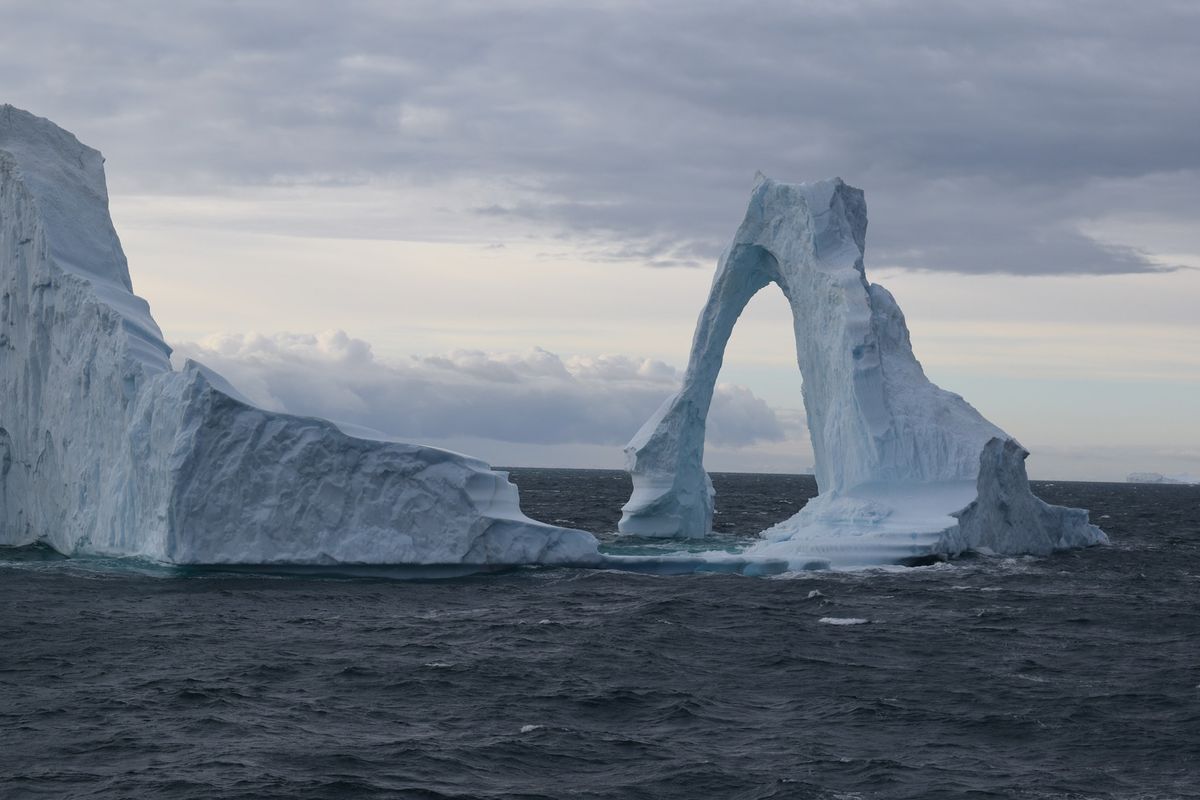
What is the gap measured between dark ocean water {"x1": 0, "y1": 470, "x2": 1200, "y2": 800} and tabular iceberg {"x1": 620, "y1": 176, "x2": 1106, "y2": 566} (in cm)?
281

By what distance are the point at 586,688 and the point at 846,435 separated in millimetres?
15445

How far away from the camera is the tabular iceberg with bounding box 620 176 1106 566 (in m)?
28.0

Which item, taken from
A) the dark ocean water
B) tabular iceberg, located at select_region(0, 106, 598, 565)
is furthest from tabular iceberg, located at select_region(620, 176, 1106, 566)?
tabular iceberg, located at select_region(0, 106, 598, 565)

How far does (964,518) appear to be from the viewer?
28000mm

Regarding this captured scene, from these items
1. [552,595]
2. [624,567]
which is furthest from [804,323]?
[552,595]

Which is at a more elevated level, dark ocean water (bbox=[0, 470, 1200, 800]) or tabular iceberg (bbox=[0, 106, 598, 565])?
tabular iceberg (bbox=[0, 106, 598, 565])

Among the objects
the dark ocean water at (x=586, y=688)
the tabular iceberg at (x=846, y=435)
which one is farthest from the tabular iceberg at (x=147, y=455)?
the tabular iceberg at (x=846, y=435)

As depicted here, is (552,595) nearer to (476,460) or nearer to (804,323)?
(476,460)

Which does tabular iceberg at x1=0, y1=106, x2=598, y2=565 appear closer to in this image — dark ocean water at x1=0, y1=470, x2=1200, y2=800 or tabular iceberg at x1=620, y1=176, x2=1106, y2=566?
dark ocean water at x1=0, y1=470, x2=1200, y2=800

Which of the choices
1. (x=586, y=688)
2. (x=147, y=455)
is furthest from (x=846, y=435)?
A: (x=586, y=688)

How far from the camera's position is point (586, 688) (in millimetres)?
15742

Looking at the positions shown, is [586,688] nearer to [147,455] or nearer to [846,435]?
[147,455]

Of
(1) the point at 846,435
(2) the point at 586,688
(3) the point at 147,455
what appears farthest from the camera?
(1) the point at 846,435

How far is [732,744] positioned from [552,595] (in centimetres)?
1052
